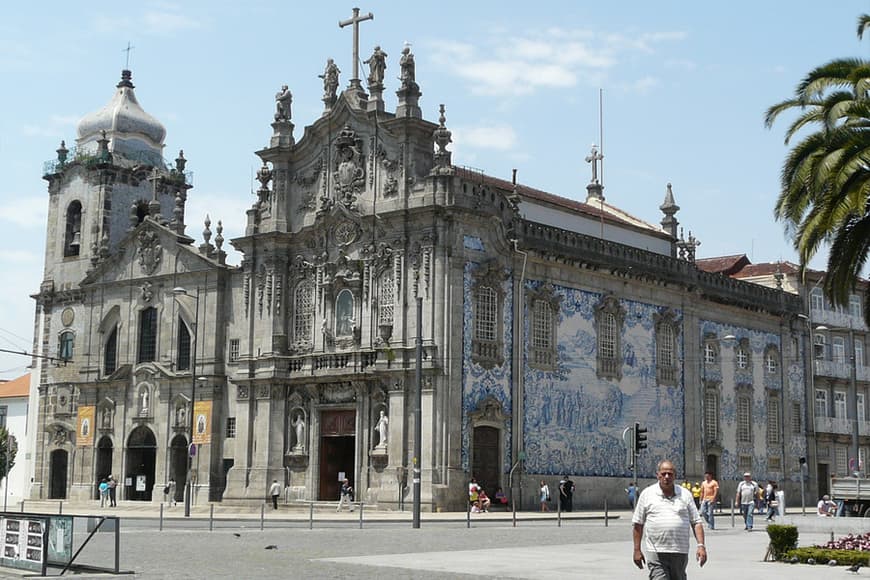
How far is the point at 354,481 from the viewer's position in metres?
48.8

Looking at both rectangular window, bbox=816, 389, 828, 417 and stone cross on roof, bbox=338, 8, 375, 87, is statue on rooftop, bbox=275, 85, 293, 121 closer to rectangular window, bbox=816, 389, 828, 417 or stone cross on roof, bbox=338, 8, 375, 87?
stone cross on roof, bbox=338, 8, 375, 87

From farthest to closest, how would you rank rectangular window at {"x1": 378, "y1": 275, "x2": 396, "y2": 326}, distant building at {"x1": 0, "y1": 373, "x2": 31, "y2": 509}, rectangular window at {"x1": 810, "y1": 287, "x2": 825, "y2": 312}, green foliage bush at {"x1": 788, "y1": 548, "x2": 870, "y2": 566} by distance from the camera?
1. distant building at {"x1": 0, "y1": 373, "x2": 31, "y2": 509}
2. rectangular window at {"x1": 810, "y1": 287, "x2": 825, "y2": 312}
3. rectangular window at {"x1": 378, "y1": 275, "x2": 396, "y2": 326}
4. green foliage bush at {"x1": 788, "y1": 548, "x2": 870, "y2": 566}

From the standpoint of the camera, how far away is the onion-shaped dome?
66.2 meters

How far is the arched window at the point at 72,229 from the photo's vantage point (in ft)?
216

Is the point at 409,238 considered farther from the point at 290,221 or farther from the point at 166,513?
the point at 166,513

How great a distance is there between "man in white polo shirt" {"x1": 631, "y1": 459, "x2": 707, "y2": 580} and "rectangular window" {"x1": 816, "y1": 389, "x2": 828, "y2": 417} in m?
57.9

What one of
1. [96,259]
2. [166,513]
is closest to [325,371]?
[166,513]

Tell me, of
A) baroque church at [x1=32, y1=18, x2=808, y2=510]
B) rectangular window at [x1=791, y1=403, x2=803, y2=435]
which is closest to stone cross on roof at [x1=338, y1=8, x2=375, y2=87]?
baroque church at [x1=32, y1=18, x2=808, y2=510]

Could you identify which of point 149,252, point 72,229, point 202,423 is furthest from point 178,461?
point 72,229

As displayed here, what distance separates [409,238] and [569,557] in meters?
27.1

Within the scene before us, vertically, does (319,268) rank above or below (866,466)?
above

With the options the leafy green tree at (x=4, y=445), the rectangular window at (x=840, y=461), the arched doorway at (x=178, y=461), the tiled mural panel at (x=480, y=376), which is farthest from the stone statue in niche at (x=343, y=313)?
the leafy green tree at (x=4, y=445)

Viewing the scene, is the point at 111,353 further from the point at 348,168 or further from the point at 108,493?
the point at 348,168

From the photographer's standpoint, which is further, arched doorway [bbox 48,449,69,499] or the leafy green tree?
the leafy green tree
